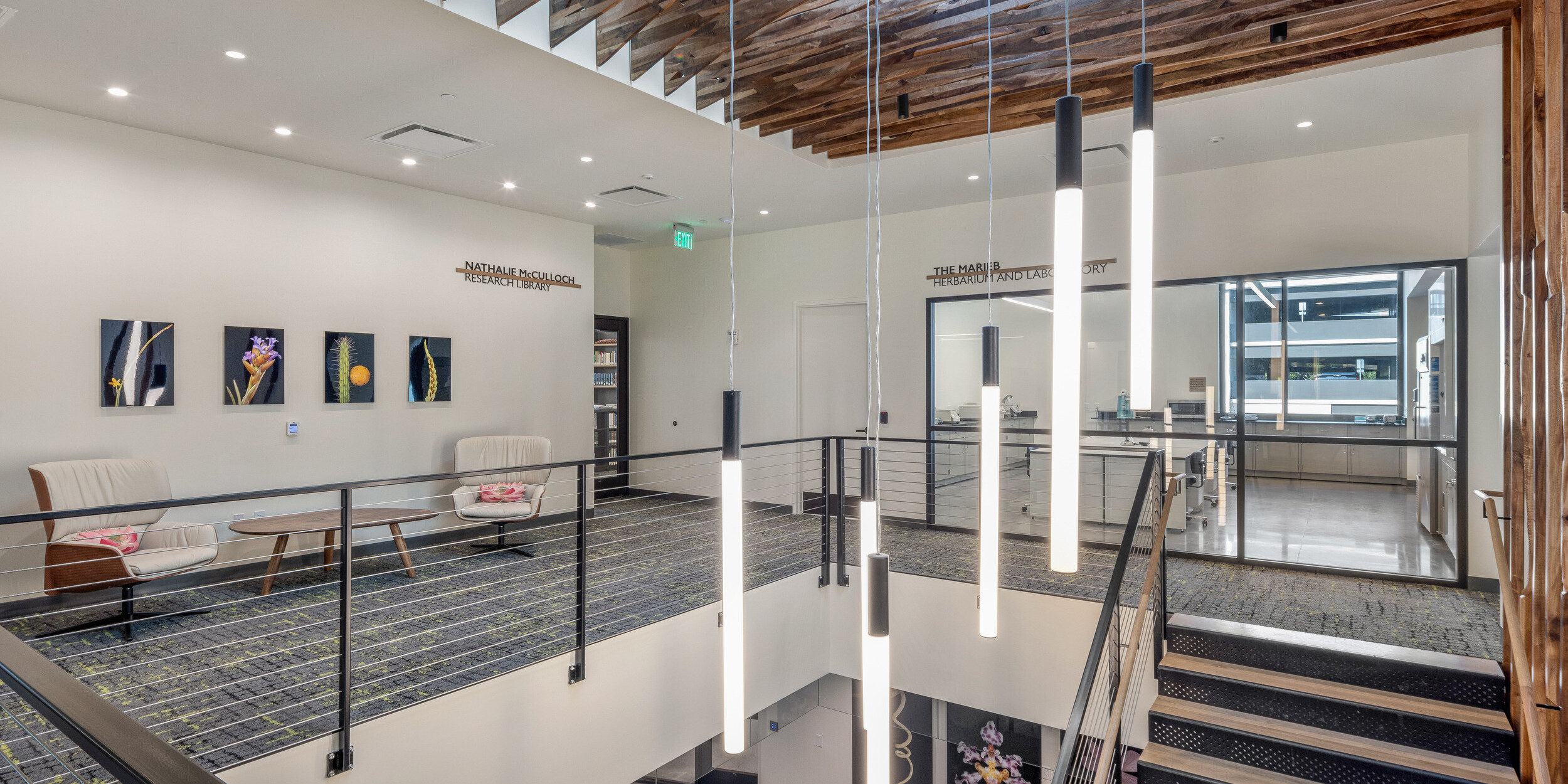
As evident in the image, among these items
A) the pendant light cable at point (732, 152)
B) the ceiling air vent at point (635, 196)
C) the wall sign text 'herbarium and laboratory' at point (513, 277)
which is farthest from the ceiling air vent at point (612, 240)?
the pendant light cable at point (732, 152)

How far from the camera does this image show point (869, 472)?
5.87ft

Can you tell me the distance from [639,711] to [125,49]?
3955 mm

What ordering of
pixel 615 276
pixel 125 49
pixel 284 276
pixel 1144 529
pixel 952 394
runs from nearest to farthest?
pixel 125 49, pixel 1144 529, pixel 284 276, pixel 952 394, pixel 615 276

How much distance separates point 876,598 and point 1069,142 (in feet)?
3.29

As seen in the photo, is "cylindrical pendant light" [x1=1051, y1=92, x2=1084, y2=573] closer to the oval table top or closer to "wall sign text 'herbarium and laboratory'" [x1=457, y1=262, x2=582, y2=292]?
the oval table top

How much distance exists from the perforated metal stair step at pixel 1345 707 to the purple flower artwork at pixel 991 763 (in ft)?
8.09

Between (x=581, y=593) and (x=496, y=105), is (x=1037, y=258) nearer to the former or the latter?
(x=496, y=105)

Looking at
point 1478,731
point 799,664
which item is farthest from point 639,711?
point 1478,731

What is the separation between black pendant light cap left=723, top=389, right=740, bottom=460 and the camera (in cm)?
172

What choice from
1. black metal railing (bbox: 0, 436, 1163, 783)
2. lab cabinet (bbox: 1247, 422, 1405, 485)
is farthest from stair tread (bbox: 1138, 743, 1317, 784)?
lab cabinet (bbox: 1247, 422, 1405, 485)

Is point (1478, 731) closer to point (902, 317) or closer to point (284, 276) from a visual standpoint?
point (902, 317)

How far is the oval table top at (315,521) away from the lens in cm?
446

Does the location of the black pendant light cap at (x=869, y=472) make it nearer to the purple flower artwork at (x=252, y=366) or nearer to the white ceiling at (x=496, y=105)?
the white ceiling at (x=496, y=105)

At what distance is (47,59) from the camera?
3617mm
